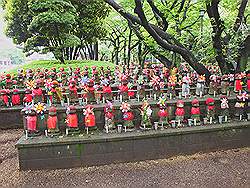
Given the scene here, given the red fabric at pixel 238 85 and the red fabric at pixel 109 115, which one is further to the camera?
the red fabric at pixel 238 85

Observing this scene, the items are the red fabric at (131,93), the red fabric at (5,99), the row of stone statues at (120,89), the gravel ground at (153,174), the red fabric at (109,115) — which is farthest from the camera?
the red fabric at (5,99)

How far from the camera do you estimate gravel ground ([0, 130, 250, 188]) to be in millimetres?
4672

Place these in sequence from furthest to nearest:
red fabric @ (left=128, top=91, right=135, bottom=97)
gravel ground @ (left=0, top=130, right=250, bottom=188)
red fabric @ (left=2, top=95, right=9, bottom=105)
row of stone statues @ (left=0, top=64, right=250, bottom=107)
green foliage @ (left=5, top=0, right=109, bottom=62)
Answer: green foliage @ (left=5, top=0, right=109, bottom=62) → red fabric @ (left=2, top=95, right=9, bottom=105) → red fabric @ (left=128, top=91, right=135, bottom=97) → row of stone statues @ (left=0, top=64, right=250, bottom=107) → gravel ground @ (left=0, top=130, right=250, bottom=188)

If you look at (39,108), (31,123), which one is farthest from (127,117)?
(31,123)

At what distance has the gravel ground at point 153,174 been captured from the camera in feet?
15.3

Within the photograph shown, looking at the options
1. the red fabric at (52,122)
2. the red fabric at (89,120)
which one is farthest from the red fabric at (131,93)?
the red fabric at (52,122)

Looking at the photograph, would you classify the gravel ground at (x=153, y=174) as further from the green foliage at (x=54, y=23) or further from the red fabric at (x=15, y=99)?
the green foliage at (x=54, y=23)

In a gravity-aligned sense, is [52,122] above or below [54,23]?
below

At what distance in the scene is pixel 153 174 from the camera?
16.4 feet

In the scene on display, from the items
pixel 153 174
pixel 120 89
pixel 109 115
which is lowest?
pixel 153 174

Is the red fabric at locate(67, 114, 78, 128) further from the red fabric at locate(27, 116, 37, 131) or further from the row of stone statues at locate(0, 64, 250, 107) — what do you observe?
the row of stone statues at locate(0, 64, 250, 107)

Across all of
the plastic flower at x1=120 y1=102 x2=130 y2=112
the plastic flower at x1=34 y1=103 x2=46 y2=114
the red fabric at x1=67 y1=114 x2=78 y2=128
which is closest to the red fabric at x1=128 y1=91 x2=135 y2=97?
the plastic flower at x1=120 y1=102 x2=130 y2=112

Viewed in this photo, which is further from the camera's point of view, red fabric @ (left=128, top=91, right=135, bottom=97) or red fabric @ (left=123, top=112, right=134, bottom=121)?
red fabric @ (left=128, top=91, right=135, bottom=97)

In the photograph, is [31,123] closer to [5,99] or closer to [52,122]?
[52,122]
